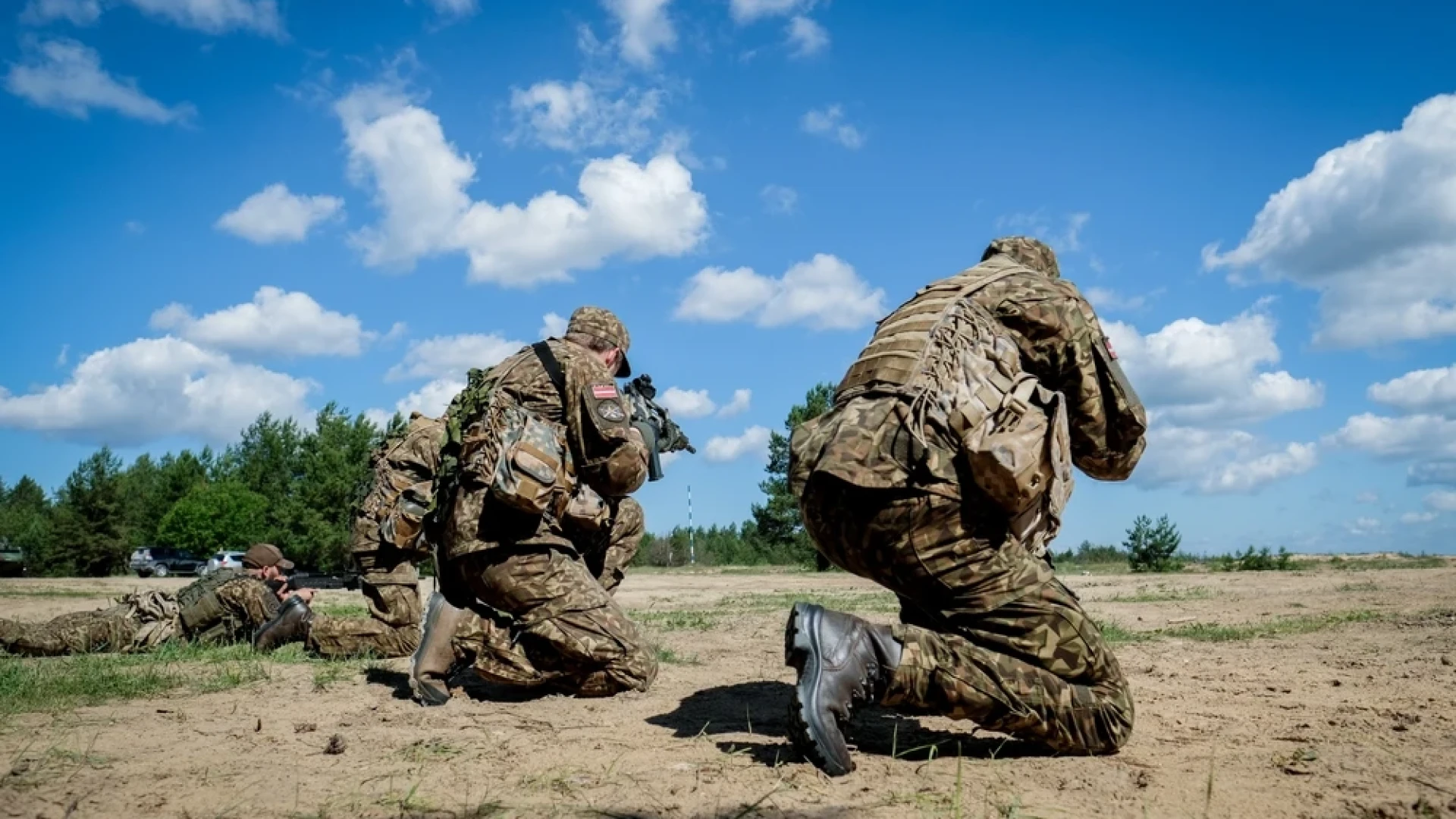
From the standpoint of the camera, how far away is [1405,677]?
16.9 ft

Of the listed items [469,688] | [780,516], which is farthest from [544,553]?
[780,516]

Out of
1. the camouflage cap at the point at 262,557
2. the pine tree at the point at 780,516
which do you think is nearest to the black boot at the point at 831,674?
the camouflage cap at the point at 262,557

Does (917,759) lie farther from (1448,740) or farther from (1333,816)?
(1448,740)

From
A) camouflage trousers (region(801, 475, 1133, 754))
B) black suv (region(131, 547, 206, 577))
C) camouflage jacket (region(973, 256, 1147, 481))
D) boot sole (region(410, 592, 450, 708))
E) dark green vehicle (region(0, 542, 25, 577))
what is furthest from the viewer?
black suv (region(131, 547, 206, 577))

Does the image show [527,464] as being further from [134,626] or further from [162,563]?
[162,563]

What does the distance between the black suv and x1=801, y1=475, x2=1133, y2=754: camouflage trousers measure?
40844 mm

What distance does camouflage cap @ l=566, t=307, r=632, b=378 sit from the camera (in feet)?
20.1

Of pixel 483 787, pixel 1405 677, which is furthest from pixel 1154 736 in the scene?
pixel 483 787

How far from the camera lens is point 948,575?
11.9 ft

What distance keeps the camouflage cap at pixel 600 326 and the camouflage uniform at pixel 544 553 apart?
12.8 inches

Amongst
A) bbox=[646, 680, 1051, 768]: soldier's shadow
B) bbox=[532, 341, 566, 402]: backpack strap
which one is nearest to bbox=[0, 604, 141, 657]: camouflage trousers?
bbox=[532, 341, 566, 402]: backpack strap

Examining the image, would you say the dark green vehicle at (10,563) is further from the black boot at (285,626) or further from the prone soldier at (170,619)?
the black boot at (285,626)

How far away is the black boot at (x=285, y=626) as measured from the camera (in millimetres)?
7766

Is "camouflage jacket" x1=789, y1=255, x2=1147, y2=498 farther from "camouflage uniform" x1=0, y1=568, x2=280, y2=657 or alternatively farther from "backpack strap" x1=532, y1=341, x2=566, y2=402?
"camouflage uniform" x1=0, y1=568, x2=280, y2=657
